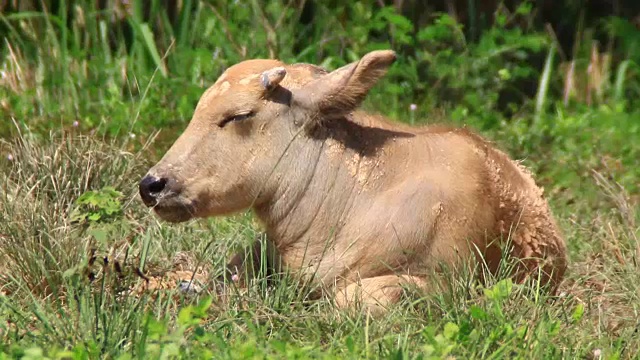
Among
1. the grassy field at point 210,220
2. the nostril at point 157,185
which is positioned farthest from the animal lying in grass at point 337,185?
the grassy field at point 210,220

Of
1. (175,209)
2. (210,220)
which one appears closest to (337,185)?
(175,209)

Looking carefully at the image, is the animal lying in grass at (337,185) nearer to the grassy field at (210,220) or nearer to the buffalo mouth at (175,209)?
the buffalo mouth at (175,209)

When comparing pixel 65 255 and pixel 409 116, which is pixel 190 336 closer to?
pixel 65 255

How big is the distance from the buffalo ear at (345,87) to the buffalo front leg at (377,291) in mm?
763

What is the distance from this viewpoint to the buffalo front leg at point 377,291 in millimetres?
5059

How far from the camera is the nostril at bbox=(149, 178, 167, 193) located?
210 inches

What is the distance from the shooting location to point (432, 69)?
9523mm

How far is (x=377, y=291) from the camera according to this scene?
5.16 metres

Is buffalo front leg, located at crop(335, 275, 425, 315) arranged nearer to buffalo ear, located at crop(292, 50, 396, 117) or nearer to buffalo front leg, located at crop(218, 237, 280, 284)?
buffalo front leg, located at crop(218, 237, 280, 284)

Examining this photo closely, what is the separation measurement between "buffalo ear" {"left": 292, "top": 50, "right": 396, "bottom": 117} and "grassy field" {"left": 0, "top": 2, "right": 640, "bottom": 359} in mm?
764

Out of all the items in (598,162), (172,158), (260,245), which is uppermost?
(172,158)

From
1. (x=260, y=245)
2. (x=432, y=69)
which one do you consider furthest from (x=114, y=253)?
(x=432, y=69)

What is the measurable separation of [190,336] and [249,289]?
2.17ft

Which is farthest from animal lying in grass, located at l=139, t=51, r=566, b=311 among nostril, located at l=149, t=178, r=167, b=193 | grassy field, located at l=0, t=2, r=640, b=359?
grassy field, located at l=0, t=2, r=640, b=359
